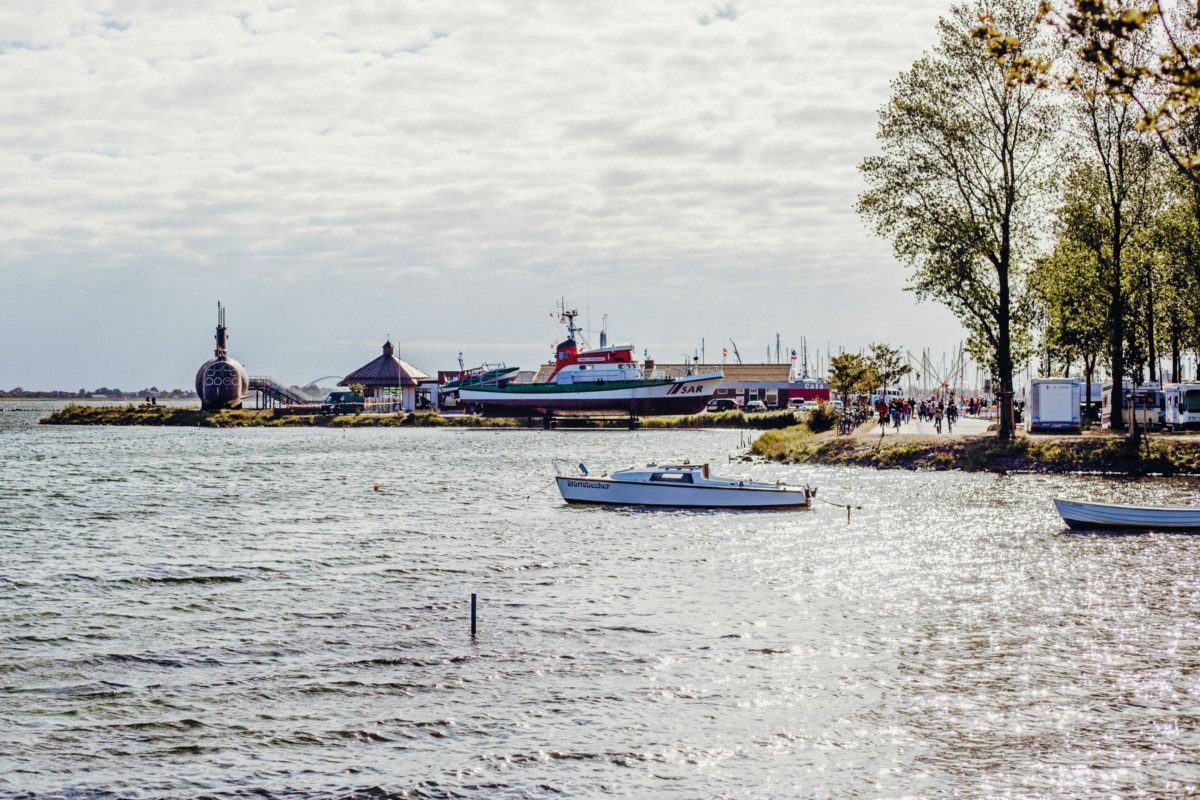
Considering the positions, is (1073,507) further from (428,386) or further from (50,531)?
(428,386)

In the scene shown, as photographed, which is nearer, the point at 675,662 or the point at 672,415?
the point at 675,662

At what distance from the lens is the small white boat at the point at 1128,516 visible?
32.7 metres

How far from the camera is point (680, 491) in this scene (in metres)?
41.1

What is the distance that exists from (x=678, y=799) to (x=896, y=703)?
508 centimetres

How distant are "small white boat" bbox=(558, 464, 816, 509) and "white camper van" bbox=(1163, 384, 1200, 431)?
30574 mm

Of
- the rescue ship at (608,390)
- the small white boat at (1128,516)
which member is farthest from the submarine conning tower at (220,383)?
the small white boat at (1128,516)

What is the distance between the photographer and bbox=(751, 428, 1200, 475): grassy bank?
164 feet

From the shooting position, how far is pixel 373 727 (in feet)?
51.3

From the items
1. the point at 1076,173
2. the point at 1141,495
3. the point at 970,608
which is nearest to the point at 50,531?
the point at 970,608

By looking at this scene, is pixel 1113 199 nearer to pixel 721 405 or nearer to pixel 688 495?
pixel 688 495

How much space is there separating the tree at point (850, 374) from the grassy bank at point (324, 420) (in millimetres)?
20795

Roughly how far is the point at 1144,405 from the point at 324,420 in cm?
11366

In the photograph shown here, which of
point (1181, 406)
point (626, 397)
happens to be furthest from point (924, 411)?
point (626, 397)

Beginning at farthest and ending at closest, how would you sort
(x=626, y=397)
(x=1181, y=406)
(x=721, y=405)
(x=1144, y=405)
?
1. (x=721, y=405)
2. (x=626, y=397)
3. (x=1181, y=406)
4. (x=1144, y=405)
